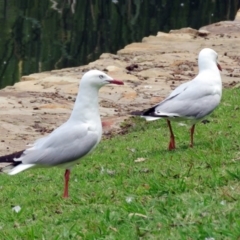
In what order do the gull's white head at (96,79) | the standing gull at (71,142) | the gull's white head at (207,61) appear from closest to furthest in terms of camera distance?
the standing gull at (71,142)
the gull's white head at (96,79)
the gull's white head at (207,61)

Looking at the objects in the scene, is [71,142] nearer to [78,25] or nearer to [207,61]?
[207,61]

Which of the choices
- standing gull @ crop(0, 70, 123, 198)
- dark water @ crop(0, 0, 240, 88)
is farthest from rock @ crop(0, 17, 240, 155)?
standing gull @ crop(0, 70, 123, 198)

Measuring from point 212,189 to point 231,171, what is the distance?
309 mm

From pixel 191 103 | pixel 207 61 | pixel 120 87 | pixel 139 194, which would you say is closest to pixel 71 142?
pixel 139 194

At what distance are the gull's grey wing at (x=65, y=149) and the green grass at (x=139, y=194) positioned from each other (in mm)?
320

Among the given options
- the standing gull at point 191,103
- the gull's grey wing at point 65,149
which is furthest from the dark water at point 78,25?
the gull's grey wing at point 65,149

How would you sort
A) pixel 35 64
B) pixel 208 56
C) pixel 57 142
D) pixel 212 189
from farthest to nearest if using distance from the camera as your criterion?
pixel 35 64 < pixel 208 56 < pixel 57 142 < pixel 212 189

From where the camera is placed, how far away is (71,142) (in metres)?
6.69

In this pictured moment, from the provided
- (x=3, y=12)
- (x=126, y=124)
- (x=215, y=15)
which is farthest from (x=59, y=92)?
(x=215, y=15)

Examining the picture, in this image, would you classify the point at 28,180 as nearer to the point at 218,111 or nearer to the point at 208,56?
the point at 208,56

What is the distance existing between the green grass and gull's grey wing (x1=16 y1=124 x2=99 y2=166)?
1.05 ft

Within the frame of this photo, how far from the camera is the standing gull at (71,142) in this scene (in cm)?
665

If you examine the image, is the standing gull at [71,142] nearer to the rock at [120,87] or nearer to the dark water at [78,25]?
the rock at [120,87]

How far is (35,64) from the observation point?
720 inches
